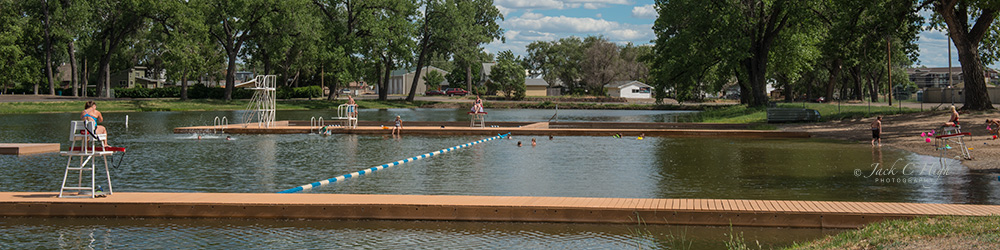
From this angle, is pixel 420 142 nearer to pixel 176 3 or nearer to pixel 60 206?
pixel 60 206

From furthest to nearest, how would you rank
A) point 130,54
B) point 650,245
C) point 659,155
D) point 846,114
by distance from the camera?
1. point 130,54
2. point 846,114
3. point 659,155
4. point 650,245

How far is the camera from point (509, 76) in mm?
110188

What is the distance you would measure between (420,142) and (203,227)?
1941 cm

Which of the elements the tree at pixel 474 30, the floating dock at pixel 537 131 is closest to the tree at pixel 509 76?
the tree at pixel 474 30

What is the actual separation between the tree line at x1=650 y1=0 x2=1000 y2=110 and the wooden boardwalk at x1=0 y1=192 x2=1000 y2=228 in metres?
23.1

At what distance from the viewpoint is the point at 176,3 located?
75.2 m

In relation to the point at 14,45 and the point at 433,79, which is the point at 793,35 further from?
the point at 433,79

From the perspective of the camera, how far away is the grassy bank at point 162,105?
212 feet

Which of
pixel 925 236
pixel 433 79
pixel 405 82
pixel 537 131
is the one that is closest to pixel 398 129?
pixel 537 131

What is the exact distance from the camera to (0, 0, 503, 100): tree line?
76.1m

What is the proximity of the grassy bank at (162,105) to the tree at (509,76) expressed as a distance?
762 inches

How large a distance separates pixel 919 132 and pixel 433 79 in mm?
116398

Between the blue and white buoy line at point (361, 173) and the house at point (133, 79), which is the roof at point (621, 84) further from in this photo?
the blue and white buoy line at point (361, 173)

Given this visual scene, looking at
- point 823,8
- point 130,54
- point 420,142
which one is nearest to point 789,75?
point 823,8
